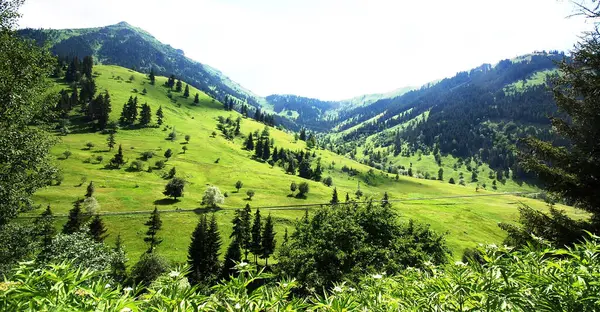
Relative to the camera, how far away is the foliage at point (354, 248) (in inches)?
1490

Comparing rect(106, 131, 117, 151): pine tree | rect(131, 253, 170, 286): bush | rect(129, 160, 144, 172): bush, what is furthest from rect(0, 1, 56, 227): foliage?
rect(106, 131, 117, 151): pine tree

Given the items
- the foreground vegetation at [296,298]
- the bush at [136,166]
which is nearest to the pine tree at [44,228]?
the foreground vegetation at [296,298]

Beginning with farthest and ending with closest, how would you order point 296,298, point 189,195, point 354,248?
point 189,195
point 354,248
point 296,298

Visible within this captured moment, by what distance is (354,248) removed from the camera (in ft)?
130

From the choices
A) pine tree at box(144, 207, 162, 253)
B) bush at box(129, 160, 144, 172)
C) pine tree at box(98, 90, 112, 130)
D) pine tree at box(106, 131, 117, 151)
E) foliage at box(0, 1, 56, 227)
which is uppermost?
foliage at box(0, 1, 56, 227)

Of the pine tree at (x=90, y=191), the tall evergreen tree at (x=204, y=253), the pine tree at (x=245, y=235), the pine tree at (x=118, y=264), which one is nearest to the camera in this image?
the pine tree at (x=118, y=264)

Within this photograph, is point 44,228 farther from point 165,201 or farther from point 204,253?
point 165,201

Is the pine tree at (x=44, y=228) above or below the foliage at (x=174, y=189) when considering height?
above

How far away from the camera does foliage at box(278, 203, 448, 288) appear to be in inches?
1490

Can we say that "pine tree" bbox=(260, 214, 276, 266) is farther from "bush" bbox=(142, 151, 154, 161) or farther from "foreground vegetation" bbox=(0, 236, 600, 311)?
"bush" bbox=(142, 151, 154, 161)

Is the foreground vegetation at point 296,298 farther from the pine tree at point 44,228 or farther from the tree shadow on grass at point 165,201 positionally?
the tree shadow on grass at point 165,201

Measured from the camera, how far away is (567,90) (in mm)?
19359

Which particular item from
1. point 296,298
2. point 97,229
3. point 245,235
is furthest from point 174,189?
point 296,298

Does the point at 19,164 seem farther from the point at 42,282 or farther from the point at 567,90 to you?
the point at 567,90
